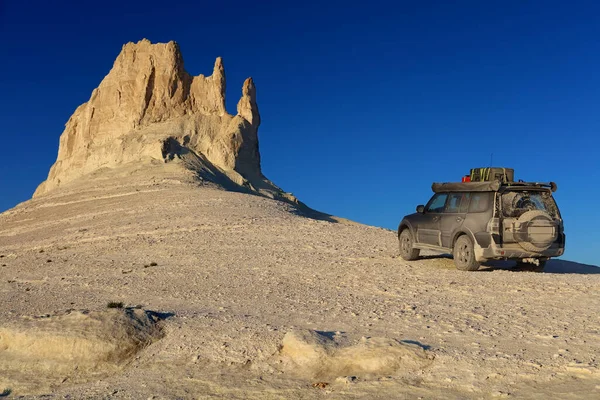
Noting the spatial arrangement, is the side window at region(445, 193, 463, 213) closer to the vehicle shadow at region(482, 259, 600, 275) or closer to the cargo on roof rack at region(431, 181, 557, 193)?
the cargo on roof rack at region(431, 181, 557, 193)

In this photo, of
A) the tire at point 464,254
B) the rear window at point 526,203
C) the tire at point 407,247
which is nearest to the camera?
the rear window at point 526,203

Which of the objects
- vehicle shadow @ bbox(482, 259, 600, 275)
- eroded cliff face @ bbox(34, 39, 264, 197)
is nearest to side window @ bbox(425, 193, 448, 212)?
vehicle shadow @ bbox(482, 259, 600, 275)

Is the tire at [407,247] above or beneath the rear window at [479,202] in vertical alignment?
beneath

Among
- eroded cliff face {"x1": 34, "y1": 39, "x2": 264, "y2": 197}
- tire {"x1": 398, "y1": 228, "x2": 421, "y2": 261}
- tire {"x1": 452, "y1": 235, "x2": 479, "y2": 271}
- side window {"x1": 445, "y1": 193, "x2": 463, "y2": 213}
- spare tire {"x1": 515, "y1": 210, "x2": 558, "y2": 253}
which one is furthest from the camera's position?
eroded cliff face {"x1": 34, "y1": 39, "x2": 264, "y2": 197}

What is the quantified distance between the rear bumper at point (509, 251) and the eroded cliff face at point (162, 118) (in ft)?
140

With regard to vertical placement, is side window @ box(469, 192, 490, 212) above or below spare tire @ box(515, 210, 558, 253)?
above

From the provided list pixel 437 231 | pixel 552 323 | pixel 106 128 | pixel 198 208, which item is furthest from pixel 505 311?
pixel 106 128

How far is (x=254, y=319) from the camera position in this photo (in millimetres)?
8773

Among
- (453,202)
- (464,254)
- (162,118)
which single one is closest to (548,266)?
(464,254)

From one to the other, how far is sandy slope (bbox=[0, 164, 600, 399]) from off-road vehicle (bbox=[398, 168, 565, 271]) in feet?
2.10

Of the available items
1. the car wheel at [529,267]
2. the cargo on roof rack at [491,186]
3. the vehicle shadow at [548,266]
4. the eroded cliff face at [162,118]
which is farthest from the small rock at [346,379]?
the eroded cliff face at [162,118]

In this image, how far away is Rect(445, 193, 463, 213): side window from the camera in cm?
1367

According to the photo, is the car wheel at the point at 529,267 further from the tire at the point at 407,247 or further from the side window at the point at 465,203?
the tire at the point at 407,247

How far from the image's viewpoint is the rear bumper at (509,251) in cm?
1238
